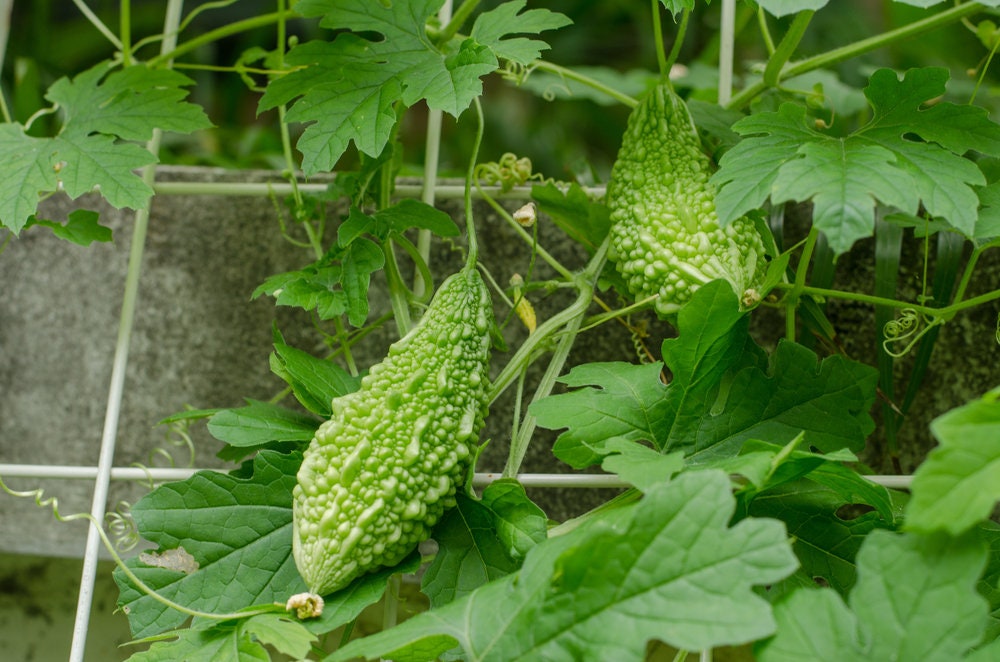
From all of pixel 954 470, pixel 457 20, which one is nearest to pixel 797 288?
pixel 954 470

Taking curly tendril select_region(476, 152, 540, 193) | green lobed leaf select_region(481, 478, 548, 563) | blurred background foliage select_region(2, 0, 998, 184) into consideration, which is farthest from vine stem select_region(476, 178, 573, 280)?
blurred background foliage select_region(2, 0, 998, 184)

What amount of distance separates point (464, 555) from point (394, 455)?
132 millimetres

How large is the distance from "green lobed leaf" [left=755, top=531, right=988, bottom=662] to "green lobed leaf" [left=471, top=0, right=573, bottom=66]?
1.82ft

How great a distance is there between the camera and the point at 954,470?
0.58 meters

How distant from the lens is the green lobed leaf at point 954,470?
57cm

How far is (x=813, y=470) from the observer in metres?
0.74

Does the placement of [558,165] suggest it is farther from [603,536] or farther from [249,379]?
[603,536]

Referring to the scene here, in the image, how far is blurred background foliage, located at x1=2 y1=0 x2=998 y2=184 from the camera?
1.64 meters

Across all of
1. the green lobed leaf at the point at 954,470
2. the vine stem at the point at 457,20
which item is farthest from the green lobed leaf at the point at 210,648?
the vine stem at the point at 457,20

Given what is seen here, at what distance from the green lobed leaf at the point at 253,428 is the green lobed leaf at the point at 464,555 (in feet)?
0.57

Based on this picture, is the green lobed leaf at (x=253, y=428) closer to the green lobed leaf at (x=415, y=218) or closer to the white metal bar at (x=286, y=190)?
the green lobed leaf at (x=415, y=218)

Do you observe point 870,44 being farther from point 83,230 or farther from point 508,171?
point 83,230

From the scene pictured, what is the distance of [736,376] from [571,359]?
1.13ft

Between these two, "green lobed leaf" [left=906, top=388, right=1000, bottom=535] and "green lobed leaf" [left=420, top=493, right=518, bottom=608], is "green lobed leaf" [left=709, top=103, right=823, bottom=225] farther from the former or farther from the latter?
"green lobed leaf" [left=420, top=493, right=518, bottom=608]
